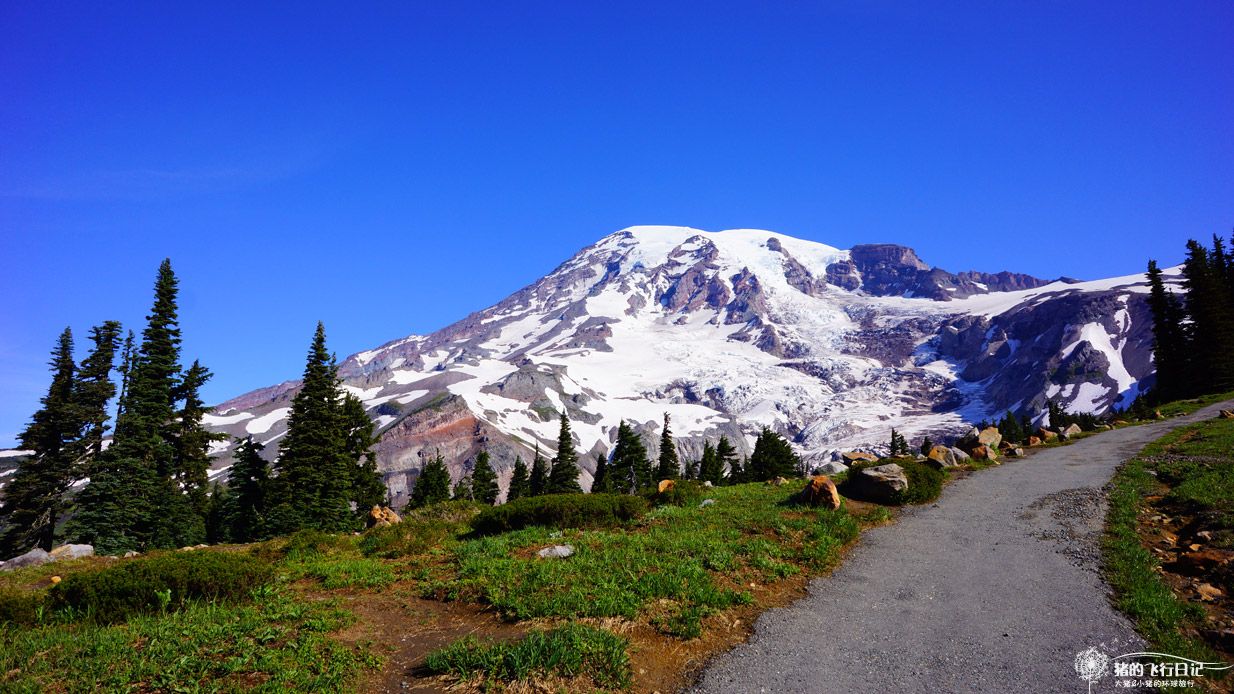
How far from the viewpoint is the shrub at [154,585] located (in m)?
10.9

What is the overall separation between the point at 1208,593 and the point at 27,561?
112ft

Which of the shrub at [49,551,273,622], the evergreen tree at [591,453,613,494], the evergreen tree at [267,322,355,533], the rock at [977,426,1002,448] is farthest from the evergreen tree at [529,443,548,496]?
the shrub at [49,551,273,622]

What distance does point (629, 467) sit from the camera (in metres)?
88.2

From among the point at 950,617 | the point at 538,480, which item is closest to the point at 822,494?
the point at 950,617

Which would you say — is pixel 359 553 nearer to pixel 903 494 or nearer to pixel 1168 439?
pixel 903 494

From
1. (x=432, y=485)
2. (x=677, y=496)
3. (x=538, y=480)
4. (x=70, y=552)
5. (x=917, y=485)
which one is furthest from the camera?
(x=538, y=480)

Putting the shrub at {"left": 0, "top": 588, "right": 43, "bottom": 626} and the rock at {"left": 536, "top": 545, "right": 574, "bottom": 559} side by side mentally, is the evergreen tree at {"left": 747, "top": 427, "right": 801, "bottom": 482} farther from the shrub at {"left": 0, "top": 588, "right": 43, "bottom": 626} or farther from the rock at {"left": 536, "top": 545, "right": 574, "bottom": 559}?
the shrub at {"left": 0, "top": 588, "right": 43, "bottom": 626}

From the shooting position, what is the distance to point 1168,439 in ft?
99.4

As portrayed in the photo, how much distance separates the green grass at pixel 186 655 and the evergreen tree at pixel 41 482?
37.9m

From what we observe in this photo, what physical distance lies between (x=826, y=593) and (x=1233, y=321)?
6947 centimetres

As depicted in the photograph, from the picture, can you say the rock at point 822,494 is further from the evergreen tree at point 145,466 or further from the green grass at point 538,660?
the evergreen tree at point 145,466

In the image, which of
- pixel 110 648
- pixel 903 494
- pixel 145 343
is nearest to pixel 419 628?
pixel 110 648

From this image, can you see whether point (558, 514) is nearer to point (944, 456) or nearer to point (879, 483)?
point (879, 483)

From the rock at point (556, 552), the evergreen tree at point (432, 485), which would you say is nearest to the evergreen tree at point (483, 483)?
the evergreen tree at point (432, 485)
